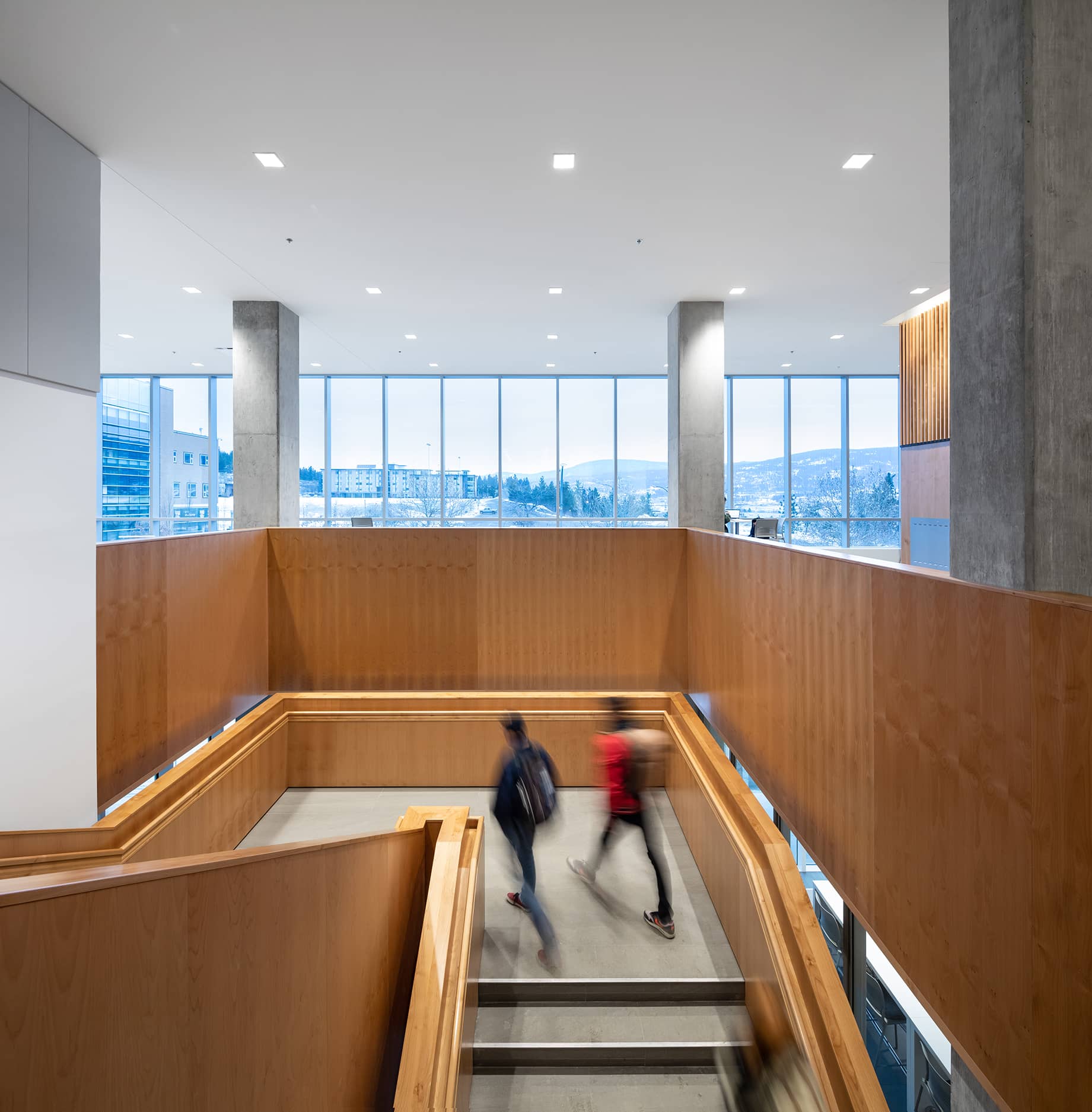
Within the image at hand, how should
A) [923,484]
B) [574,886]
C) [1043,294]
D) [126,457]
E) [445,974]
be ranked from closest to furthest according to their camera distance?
[1043,294] < [445,974] < [574,886] < [923,484] < [126,457]

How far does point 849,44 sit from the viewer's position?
402 centimetres

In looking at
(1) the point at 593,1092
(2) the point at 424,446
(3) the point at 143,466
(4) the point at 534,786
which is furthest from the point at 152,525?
(1) the point at 593,1092

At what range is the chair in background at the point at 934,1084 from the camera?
4.31 metres

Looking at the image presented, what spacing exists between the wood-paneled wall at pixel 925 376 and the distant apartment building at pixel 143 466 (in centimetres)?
1205

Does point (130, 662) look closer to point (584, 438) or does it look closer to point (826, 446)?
point (584, 438)

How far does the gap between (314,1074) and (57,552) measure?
3.56 m

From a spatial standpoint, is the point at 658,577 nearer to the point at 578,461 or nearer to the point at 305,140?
the point at 305,140

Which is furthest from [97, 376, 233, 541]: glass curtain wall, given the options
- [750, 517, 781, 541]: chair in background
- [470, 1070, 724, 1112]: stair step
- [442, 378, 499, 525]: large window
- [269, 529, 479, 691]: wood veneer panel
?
[470, 1070, 724, 1112]: stair step

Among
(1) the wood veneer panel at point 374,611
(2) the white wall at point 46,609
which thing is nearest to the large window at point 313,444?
(1) the wood veneer panel at point 374,611

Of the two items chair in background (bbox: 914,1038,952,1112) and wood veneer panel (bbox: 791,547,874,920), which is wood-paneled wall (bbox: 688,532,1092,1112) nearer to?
wood veneer panel (bbox: 791,547,874,920)

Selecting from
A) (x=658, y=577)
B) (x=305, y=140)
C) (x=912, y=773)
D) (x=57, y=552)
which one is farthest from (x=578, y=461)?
(x=912, y=773)

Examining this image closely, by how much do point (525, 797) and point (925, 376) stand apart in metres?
7.96

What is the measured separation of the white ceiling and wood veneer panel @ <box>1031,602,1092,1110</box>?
11.1ft

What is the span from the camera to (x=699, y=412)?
29.8 ft
